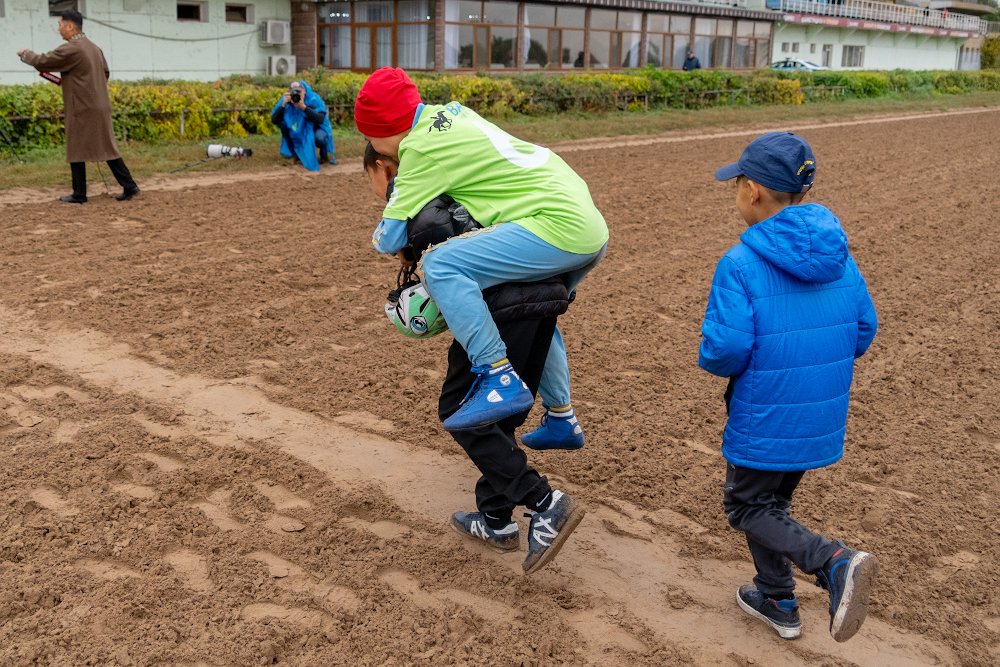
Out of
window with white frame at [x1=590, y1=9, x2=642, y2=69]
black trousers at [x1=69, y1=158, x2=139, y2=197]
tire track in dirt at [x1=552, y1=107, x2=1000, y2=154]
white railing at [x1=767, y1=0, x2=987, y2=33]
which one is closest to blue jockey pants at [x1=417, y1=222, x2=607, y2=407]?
black trousers at [x1=69, y1=158, x2=139, y2=197]

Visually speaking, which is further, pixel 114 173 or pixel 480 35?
pixel 480 35

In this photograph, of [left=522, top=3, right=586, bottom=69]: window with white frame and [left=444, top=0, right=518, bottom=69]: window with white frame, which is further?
[left=522, top=3, right=586, bottom=69]: window with white frame

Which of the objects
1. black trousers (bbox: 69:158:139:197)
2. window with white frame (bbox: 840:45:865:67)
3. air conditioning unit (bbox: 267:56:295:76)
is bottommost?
black trousers (bbox: 69:158:139:197)

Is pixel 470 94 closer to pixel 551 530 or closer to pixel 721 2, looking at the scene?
pixel 551 530

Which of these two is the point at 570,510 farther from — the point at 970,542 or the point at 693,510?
the point at 970,542

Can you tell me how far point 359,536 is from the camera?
332 centimetres

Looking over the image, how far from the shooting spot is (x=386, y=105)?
299 cm

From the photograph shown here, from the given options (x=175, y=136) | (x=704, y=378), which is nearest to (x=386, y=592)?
(x=704, y=378)

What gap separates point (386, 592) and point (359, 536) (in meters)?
0.39

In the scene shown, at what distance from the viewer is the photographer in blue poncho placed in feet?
37.1

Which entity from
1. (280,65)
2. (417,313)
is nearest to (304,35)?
(280,65)

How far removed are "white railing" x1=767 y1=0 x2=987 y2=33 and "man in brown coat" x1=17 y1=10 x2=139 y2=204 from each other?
38.5 m

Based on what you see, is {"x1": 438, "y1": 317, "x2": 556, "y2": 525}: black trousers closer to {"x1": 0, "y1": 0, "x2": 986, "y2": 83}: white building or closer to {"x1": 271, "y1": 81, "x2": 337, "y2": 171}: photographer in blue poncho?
{"x1": 271, "y1": 81, "x2": 337, "y2": 171}: photographer in blue poncho

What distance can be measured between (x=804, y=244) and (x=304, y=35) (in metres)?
26.2
